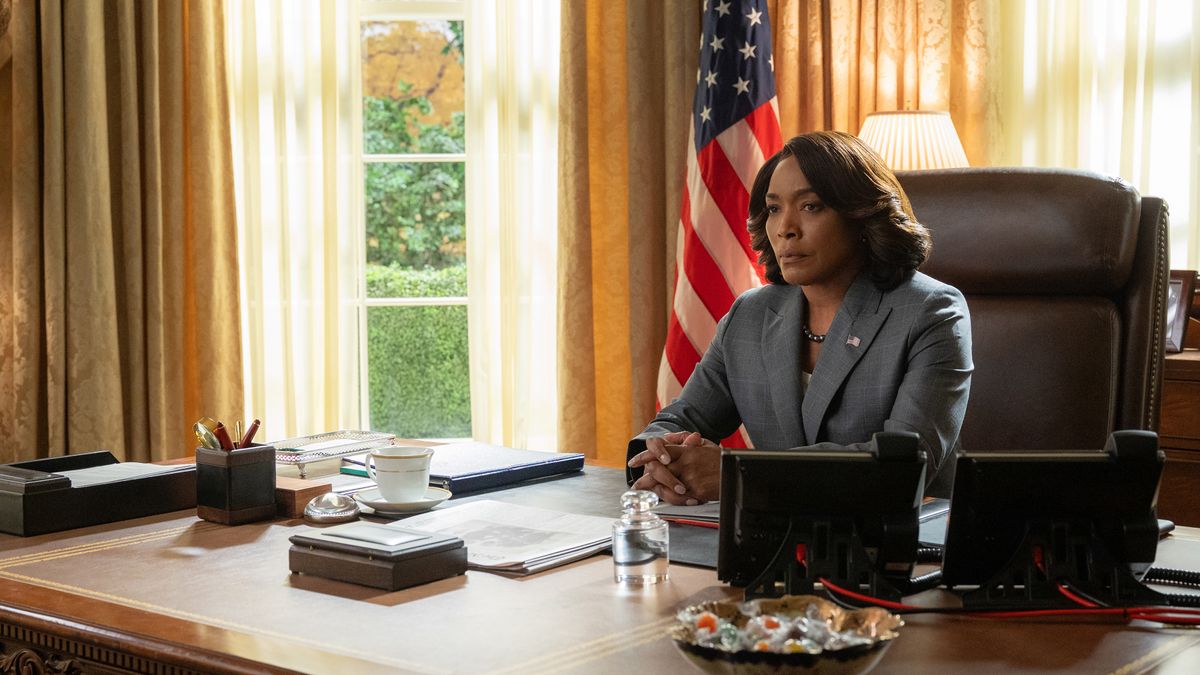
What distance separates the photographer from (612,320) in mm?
4098

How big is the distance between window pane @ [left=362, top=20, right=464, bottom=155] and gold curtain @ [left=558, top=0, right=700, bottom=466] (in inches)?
21.5

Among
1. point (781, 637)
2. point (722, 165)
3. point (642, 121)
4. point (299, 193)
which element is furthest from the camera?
point (299, 193)

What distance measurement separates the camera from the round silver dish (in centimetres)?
167

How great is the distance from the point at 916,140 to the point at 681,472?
1.85 m

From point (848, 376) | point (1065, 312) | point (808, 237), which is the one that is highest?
point (808, 237)

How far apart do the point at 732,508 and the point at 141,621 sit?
0.62m

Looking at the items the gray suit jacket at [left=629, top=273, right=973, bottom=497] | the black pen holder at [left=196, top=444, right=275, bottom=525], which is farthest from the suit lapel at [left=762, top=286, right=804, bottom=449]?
the black pen holder at [left=196, top=444, right=275, bottom=525]

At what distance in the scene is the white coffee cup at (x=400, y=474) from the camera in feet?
5.59

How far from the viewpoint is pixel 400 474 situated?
1701 mm

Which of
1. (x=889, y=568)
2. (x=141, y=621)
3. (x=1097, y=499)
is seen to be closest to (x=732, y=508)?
(x=889, y=568)

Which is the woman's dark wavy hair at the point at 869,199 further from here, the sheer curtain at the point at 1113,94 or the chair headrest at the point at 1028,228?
the sheer curtain at the point at 1113,94

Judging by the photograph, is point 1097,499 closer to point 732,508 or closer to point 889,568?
point 889,568

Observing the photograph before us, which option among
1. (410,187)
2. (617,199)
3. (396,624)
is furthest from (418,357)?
(396,624)

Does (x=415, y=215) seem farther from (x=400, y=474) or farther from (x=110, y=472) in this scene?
(x=400, y=474)
